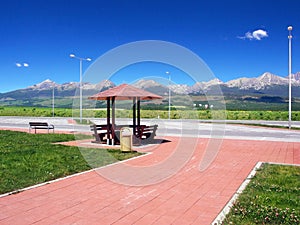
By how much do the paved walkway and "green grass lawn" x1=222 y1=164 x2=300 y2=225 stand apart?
33 centimetres

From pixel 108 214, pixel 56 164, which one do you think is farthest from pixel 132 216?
pixel 56 164

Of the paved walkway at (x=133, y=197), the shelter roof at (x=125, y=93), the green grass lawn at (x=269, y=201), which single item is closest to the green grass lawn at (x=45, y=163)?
the paved walkway at (x=133, y=197)

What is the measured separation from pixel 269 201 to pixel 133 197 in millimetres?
2370

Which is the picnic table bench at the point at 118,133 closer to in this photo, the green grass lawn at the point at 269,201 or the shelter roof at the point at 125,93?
the shelter roof at the point at 125,93

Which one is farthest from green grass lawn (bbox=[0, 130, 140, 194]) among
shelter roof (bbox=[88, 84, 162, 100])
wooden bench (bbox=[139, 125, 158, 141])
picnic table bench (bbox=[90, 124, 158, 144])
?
wooden bench (bbox=[139, 125, 158, 141])

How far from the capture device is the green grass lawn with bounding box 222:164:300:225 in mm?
4449

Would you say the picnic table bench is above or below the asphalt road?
above

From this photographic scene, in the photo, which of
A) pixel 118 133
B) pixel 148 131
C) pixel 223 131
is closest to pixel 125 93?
pixel 118 133

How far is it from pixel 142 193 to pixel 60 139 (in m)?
10.0

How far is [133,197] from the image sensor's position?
18.1 feet

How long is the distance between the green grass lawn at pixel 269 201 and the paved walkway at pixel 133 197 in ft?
1.08

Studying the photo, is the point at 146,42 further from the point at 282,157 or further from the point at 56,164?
the point at 282,157

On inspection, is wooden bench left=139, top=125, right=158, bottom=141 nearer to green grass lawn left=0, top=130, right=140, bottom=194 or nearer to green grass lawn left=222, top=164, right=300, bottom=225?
green grass lawn left=0, top=130, right=140, bottom=194

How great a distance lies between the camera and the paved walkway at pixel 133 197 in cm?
451
